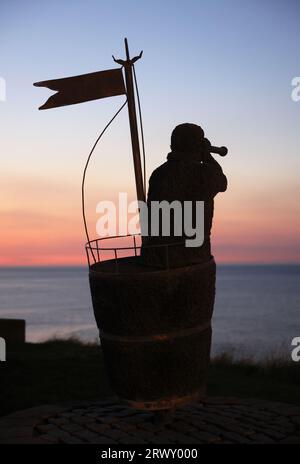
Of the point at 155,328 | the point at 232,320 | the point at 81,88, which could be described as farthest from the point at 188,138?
the point at 232,320

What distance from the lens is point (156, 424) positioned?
5.98m

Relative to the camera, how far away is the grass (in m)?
7.82

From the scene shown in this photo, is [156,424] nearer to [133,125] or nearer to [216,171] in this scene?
[216,171]

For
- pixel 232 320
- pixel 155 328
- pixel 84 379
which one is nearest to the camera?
pixel 155 328

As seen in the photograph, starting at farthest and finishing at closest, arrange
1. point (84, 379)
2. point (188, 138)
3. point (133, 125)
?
point (84, 379) < point (188, 138) < point (133, 125)

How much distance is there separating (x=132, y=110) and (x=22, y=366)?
5.68 metres

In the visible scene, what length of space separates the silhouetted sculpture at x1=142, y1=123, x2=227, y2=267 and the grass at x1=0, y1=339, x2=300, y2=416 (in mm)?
3145

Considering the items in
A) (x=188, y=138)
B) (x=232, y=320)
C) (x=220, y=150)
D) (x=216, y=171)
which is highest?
(x=188, y=138)

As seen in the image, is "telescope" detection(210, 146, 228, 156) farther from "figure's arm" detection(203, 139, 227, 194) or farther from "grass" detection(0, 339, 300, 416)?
"grass" detection(0, 339, 300, 416)

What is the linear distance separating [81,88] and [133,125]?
0.72 meters

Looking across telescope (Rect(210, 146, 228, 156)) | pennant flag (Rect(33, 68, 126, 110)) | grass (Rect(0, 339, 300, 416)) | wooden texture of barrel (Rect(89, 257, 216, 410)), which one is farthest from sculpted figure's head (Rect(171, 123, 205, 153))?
grass (Rect(0, 339, 300, 416))

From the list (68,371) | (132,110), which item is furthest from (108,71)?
(68,371)

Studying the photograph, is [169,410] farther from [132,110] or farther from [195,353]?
[132,110]

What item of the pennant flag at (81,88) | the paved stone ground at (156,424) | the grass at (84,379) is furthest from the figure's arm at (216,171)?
the grass at (84,379)
